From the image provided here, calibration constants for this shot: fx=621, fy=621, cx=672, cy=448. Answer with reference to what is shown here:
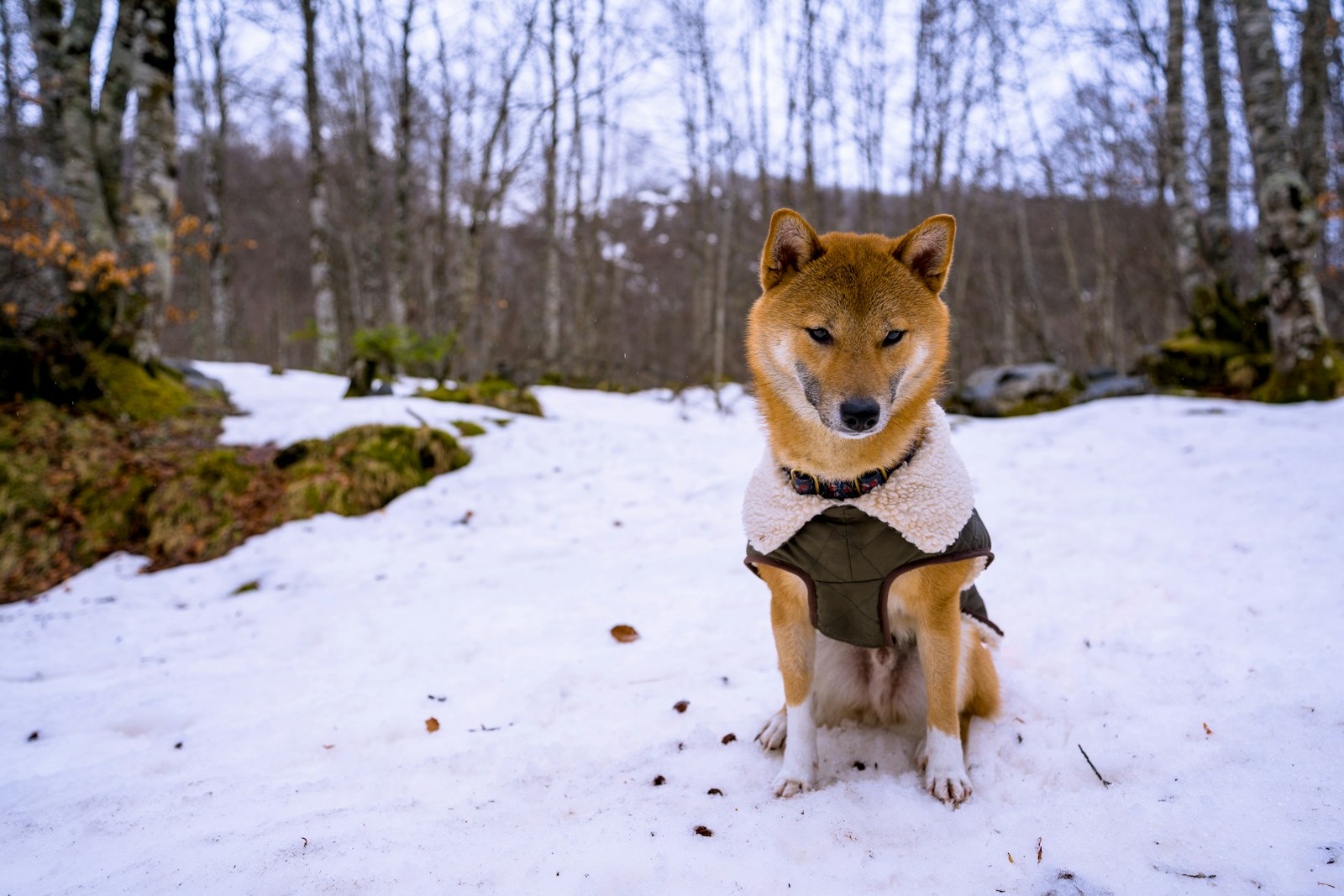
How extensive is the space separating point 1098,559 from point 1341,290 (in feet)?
55.2

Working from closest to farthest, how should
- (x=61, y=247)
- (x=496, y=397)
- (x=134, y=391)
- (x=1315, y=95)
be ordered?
(x=61, y=247) < (x=134, y=391) < (x=496, y=397) < (x=1315, y=95)

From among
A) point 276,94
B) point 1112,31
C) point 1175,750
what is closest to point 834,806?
point 1175,750

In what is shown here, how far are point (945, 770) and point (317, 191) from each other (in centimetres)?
1521

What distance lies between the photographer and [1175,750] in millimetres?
2123

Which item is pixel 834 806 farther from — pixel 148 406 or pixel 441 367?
pixel 441 367

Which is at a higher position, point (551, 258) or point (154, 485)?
point (551, 258)

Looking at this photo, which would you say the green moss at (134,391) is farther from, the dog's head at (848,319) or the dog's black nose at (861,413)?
the dog's black nose at (861,413)

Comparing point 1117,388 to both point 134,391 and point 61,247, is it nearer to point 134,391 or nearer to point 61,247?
point 134,391

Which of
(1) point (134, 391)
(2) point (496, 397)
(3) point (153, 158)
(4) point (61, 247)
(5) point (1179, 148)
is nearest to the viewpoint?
(4) point (61, 247)

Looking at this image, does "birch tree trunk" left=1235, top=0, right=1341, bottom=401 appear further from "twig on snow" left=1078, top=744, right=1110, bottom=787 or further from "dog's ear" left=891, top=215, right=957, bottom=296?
"dog's ear" left=891, top=215, right=957, bottom=296

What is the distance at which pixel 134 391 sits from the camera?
6.44 meters

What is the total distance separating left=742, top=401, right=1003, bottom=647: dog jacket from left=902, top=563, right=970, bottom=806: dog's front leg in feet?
0.31

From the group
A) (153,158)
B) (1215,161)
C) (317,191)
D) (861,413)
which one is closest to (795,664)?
(861,413)

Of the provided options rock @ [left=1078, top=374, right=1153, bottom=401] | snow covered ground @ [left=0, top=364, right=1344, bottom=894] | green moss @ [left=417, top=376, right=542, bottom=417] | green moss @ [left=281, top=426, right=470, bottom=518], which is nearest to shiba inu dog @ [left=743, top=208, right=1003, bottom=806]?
snow covered ground @ [left=0, top=364, right=1344, bottom=894]
